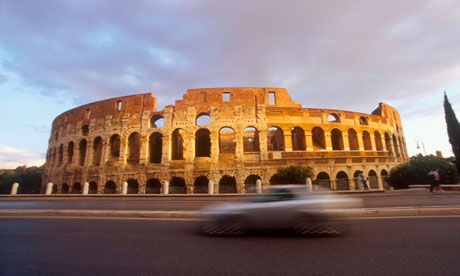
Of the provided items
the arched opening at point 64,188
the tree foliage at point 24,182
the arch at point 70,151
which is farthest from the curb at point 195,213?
the tree foliage at point 24,182

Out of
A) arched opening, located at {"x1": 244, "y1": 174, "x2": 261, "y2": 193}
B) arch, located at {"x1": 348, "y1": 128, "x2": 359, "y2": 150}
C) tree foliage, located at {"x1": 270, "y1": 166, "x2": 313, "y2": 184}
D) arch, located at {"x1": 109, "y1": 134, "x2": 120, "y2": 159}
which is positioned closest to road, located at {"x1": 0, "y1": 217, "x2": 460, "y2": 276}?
tree foliage, located at {"x1": 270, "y1": 166, "x2": 313, "y2": 184}

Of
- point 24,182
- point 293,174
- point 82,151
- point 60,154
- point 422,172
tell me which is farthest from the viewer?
point 24,182

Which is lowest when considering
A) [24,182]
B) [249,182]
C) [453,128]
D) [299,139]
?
[249,182]

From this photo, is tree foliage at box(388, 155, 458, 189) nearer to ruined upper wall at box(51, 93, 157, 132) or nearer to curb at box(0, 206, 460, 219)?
Answer: curb at box(0, 206, 460, 219)

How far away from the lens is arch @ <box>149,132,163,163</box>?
23062mm

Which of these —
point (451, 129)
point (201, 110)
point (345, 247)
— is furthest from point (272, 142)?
point (345, 247)

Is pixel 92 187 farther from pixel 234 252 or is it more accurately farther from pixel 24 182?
pixel 234 252

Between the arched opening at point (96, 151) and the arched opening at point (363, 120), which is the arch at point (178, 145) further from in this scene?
the arched opening at point (363, 120)

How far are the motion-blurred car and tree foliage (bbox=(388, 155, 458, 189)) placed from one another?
1590 centimetres

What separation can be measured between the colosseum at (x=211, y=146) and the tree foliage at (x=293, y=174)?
37.7 inches

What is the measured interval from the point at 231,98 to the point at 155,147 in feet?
34.4

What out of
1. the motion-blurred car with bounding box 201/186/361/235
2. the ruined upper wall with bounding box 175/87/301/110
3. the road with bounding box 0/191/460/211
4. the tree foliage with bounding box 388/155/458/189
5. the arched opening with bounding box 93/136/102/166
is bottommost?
the road with bounding box 0/191/460/211

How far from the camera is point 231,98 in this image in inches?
848

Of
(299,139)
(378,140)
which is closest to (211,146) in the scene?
(299,139)
